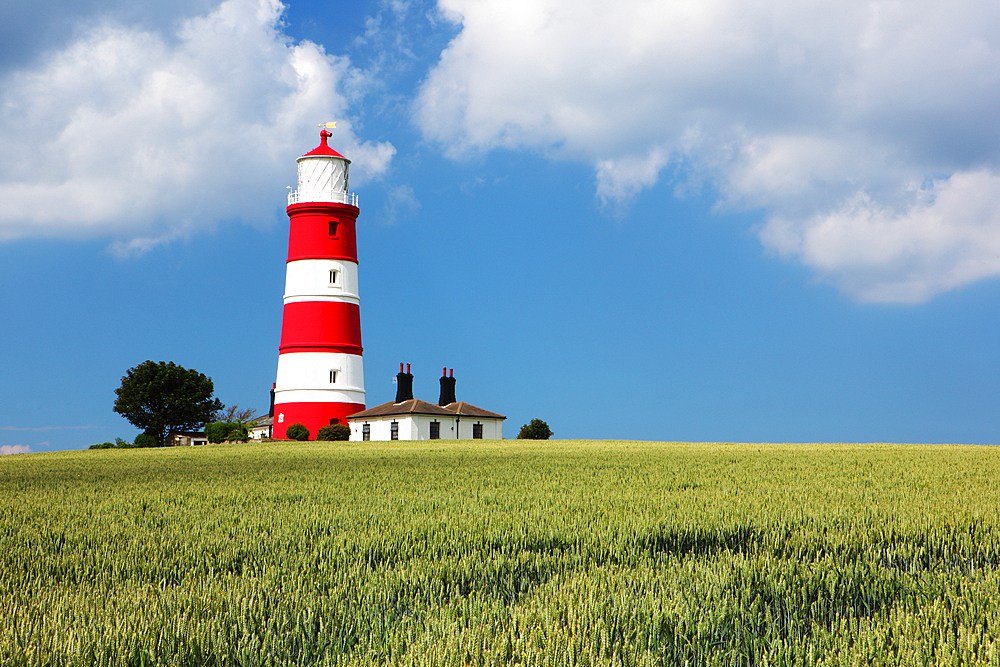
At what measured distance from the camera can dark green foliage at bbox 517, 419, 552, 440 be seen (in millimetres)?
43812

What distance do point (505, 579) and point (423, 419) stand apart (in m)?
41.6

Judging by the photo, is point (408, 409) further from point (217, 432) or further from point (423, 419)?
point (217, 432)

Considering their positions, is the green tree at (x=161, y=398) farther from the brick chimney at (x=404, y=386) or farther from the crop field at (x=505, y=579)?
the crop field at (x=505, y=579)

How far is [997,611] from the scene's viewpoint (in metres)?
3.90

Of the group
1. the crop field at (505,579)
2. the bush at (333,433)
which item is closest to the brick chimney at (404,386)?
the bush at (333,433)

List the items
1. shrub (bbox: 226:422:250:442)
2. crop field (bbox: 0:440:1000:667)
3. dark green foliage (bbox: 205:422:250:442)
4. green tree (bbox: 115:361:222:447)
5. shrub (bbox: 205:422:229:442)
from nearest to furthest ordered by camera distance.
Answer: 1. crop field (bbox: 0:440:1000:667)
2. shrub (bbox: 226:422:250:442)
3. dark green foliage (bbox: 205:422:250:442)
4. shrub (bbox: 205:422:229:442)
5. green tree (bbox: 115:361:222:447)

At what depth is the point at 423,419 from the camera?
45.8 metres

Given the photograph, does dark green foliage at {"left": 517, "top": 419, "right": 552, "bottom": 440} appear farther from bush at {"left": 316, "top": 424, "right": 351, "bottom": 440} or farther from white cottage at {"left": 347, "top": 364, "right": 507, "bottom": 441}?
bush at {"left": 316, "top": 424, "right": 351, "bottom": 440}

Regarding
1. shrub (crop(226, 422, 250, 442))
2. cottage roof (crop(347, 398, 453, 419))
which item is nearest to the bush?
cottage roof (crop(347, 398, 453, 419))

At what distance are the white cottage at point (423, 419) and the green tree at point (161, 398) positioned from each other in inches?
546

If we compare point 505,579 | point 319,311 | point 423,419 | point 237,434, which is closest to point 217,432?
point 237,434

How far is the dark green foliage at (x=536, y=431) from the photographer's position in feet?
144

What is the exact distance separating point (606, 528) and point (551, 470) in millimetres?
7082

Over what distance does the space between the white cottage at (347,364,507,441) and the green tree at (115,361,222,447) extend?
45.5 ft
